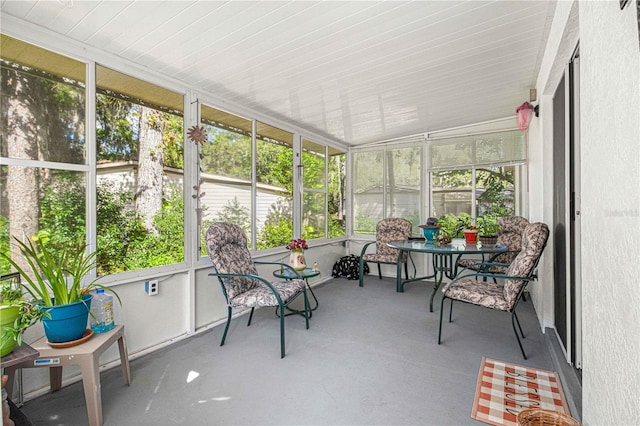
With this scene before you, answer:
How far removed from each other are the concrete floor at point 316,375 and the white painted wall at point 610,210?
104 cm

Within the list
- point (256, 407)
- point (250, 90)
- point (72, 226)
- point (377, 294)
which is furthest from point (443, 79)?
point (72, 226)

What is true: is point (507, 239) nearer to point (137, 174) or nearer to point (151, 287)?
point (151, 287)

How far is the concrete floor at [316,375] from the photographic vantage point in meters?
1.92

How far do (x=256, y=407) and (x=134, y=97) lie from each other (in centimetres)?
265

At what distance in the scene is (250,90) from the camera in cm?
338

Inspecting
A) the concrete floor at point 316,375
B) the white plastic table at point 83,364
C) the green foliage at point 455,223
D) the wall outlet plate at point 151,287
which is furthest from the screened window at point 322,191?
the white plastic table at point 83,364

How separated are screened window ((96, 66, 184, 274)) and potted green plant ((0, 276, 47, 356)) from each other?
709mm

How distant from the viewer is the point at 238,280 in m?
3.18

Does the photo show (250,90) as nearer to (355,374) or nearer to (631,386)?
(355,374)

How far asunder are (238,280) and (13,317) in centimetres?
172

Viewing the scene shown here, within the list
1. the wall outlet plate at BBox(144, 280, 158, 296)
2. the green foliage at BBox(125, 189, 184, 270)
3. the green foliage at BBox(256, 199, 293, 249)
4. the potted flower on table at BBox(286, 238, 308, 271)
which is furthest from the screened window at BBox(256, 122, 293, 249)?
the wall outlet plate at BBox(144, 280, 158, 296)

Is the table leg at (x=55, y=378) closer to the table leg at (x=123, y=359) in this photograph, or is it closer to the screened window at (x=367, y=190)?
the table leg at (x=123, y=359)

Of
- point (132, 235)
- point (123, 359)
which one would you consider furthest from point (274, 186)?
point (123, 359)

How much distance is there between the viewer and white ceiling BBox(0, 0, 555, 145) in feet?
6.66
